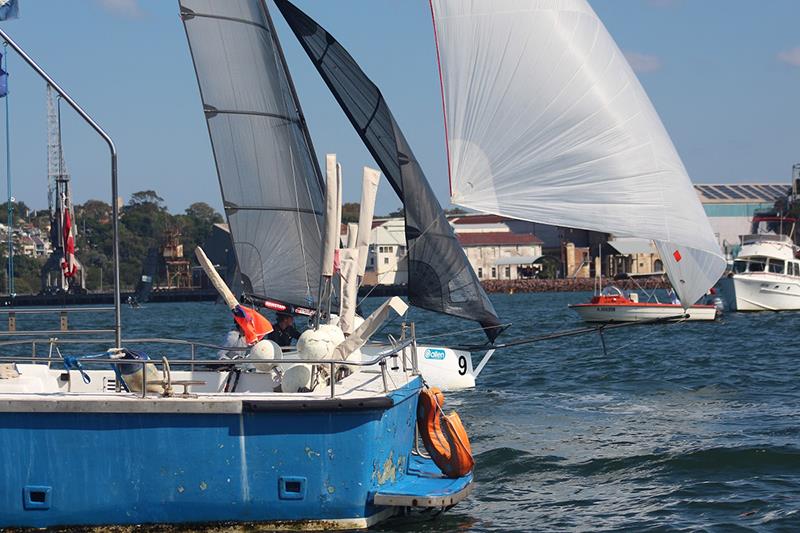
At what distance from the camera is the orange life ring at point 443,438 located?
11352mm

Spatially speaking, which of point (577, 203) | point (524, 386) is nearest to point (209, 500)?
point (577, 203)

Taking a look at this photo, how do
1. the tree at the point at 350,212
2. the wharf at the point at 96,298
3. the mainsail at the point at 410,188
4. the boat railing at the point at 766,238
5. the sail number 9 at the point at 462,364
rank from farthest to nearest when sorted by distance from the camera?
the tree at the point at 350,212 < the wharf at the point at 96,298 < the boat railing at the point at 766,238 < the sail number 9 at the point at 462,364 < the mainsail at the point at 410,188

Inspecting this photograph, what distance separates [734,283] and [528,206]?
47.0m

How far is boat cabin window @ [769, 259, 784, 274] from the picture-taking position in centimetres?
6038

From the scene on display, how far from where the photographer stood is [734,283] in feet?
195

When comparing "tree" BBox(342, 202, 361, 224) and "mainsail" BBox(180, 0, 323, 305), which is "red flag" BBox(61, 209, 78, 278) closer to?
"mainsail" BBox(180, 0, 323, 305)

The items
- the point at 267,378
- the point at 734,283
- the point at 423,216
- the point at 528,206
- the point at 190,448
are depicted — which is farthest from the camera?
the point at 734,283

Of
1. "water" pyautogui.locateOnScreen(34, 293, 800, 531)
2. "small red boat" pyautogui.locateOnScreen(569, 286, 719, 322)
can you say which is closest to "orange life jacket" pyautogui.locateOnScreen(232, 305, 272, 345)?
"water" pyautogui.locateOnScreen(34, 293, 800, 531)

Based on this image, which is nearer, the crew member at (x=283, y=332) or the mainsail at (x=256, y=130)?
the crew member at (x=283, y=332)

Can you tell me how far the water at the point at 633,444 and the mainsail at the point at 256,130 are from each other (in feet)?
12.9

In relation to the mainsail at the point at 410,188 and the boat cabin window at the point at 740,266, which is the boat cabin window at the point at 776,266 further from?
the mainsail at the point at 410,188

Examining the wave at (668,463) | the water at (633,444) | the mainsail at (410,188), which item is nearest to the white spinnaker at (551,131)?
the mainsail at (410,188)

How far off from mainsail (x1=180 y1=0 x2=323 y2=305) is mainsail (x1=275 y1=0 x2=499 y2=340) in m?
1.35

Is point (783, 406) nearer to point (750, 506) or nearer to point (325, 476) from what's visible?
point (750, 506)
